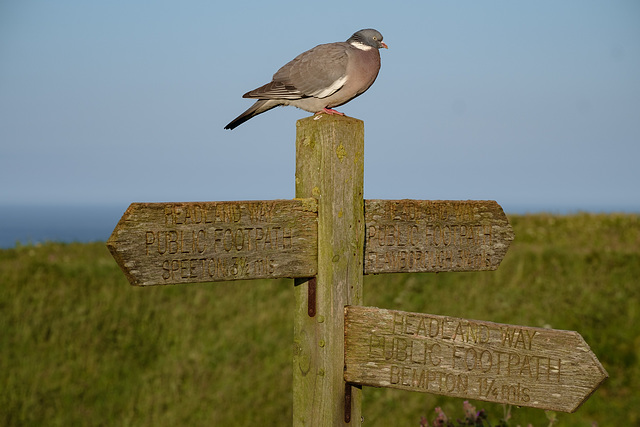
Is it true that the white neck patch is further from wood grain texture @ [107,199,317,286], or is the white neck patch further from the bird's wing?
wood grain texture @ [107,199,317,286]

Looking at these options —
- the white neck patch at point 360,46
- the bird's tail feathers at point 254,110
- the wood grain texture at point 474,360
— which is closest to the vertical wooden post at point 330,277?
the wood grain texture at point 474,360

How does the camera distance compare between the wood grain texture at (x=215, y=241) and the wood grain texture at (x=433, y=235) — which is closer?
the wood grain texture at (x=215, y=241)

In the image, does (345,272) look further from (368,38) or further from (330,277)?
(368,38)

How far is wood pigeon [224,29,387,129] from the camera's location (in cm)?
420

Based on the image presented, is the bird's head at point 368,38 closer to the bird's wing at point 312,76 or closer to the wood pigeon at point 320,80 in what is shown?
the wood pigeon at point 320,80

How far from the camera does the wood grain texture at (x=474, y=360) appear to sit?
2615mm

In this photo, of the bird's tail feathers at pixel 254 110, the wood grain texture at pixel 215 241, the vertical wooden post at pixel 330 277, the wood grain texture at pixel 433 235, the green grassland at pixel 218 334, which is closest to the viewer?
the wood grain texture at pixel 215 241

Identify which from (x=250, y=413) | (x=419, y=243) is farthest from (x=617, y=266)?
(x=419, y=243)

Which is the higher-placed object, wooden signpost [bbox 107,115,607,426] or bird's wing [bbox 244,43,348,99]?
bird's wing [bbox 244,43,348,99]

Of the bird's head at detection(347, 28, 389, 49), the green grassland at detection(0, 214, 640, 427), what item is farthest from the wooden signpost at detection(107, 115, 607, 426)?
the green grassland at detection(0, 214, 640, 427)

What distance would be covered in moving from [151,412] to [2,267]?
4.25 meters

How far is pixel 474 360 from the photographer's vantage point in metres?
2.73

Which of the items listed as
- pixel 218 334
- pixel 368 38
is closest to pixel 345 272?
pixel 368 38

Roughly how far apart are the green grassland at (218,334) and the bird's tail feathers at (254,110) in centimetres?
454
